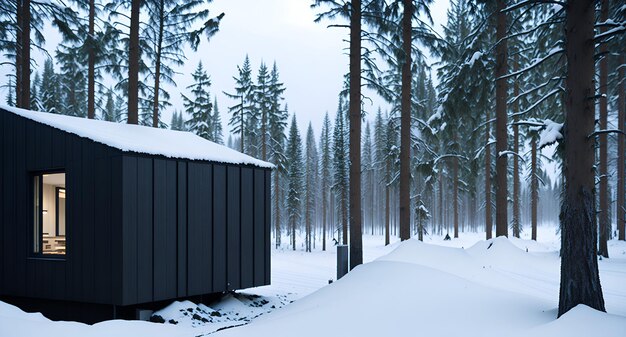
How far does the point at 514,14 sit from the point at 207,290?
49.6 feet

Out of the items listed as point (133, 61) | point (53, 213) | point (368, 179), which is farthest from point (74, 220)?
point (368, 179)

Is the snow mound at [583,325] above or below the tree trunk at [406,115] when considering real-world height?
below

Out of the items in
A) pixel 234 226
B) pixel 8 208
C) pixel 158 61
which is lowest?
pixel 234 226

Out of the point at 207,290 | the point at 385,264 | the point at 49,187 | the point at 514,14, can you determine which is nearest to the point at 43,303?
the point at 207,290

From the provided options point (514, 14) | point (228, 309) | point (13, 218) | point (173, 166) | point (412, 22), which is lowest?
point (228, 309)

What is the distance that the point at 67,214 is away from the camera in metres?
10.1

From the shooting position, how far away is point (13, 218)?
35.5ft

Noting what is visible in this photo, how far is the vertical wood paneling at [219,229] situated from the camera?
36.7 feet

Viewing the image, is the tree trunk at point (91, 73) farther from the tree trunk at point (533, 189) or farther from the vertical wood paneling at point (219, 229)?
the tree trunk at point (533, 189)

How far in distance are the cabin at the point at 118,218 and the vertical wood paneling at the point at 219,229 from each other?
2 cm

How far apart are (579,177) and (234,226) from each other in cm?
786

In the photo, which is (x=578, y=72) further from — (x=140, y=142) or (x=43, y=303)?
(x=43, y=303)

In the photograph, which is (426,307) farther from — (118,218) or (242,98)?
(242,98)

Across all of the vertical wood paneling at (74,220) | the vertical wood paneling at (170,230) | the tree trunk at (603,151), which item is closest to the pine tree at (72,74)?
the vertical wood paneling at (74,220)
